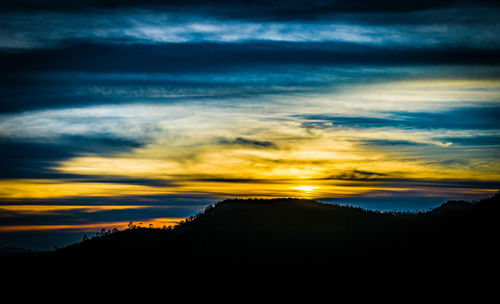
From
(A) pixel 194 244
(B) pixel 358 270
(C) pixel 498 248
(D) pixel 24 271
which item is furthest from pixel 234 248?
(C) pixel 498 248

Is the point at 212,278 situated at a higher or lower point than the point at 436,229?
lower

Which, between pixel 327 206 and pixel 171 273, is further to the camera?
pixel 327 206

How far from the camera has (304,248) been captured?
99.6 feet

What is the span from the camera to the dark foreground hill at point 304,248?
1033 inches

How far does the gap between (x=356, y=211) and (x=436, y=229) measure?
33.0 ft

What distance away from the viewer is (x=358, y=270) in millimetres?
26062

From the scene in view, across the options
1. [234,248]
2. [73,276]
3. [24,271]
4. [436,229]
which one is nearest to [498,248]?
[436,229]

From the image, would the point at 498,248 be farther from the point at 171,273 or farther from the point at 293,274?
the point at 171,273

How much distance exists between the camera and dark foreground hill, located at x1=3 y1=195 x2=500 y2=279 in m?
26.2

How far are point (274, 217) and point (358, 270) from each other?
1289 cm

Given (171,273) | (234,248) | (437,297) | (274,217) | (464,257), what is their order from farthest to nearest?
(274,217), (234,248), (171,273), (464,257), (437,297)

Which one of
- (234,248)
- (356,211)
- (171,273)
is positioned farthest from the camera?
(356,211)

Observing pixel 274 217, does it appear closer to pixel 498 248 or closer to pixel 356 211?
pixel 356 211

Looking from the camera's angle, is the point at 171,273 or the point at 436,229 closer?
the point at 171,273
